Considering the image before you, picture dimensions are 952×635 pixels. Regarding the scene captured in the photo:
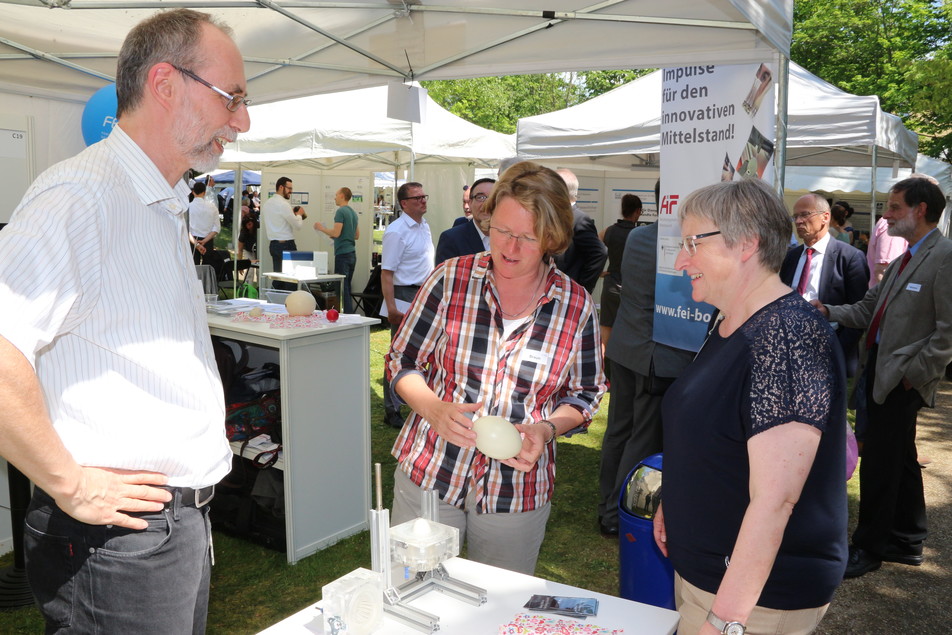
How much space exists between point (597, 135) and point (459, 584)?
5201 mm

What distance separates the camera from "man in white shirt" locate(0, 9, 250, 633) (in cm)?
119

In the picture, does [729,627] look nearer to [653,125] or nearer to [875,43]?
[653,125]

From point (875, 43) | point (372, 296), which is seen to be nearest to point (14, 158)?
point (372, 296)

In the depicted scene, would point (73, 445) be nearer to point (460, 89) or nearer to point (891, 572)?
point (891, 572)

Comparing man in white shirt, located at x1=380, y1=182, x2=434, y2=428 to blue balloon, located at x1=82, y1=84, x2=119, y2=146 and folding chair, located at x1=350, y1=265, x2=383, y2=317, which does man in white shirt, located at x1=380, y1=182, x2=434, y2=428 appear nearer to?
blue balloon, located at x1=82, y1=84, x2=119, y2=146

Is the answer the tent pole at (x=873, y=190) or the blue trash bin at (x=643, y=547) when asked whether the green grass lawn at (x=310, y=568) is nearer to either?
the blue trash bin at (x=643, y=547)

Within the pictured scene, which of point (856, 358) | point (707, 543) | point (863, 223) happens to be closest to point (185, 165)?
point (707, 543)

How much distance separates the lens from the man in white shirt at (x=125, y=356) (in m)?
1.19

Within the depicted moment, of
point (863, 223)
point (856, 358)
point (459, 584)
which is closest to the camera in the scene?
point (459, 584)

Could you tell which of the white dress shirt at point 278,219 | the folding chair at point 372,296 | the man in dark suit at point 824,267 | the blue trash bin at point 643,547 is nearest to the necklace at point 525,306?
the blue trash bin at point 643,547

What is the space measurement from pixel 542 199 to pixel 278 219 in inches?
392

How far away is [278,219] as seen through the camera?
11320 mm

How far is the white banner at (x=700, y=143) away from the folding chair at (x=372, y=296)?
773 centimetres

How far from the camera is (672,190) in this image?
320 cm
